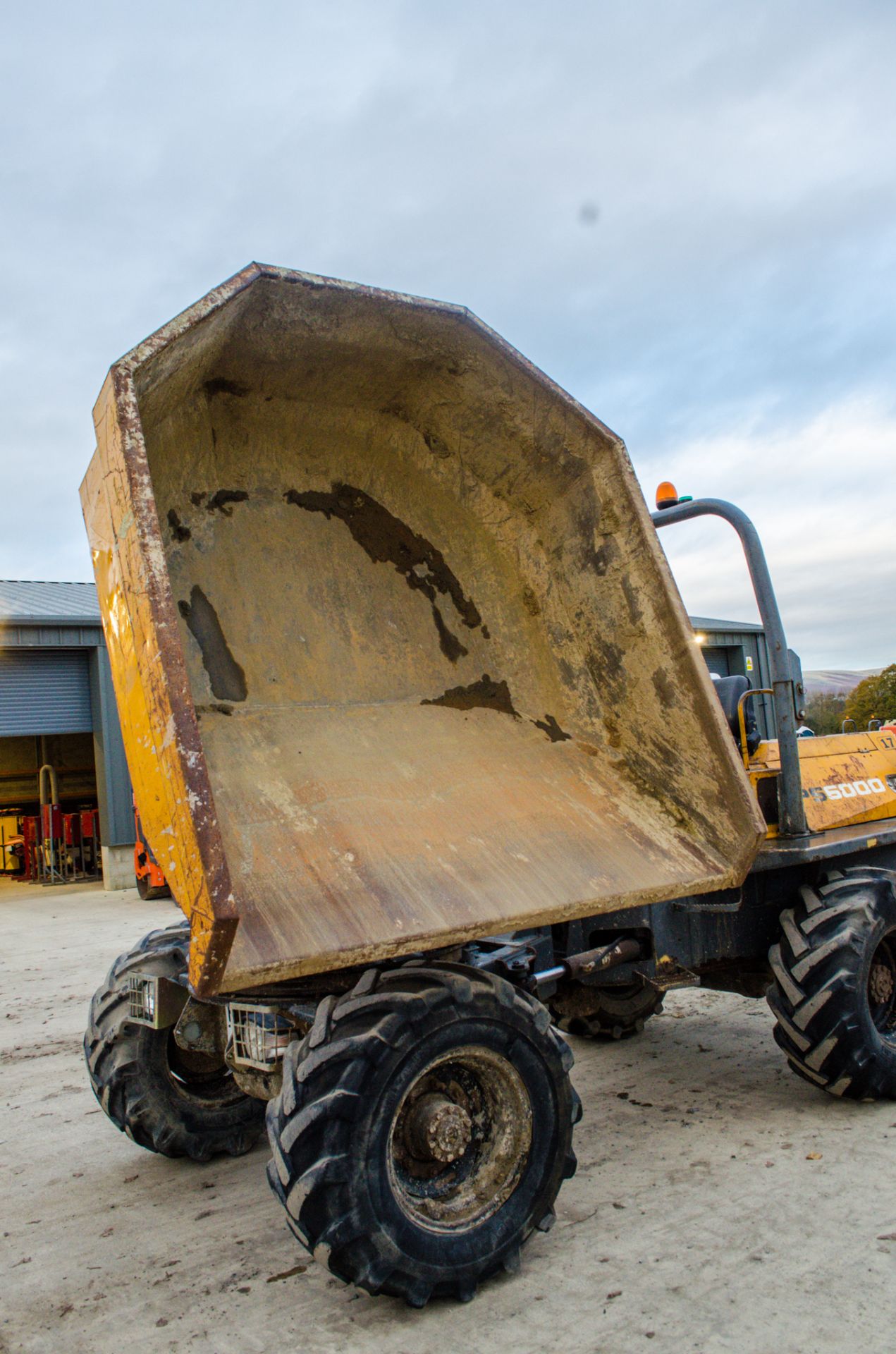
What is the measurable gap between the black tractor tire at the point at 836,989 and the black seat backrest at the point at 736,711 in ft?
2.34

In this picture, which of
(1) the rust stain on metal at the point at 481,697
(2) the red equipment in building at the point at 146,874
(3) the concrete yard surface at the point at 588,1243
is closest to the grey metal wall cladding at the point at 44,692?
(2) the red equipment in building at the point at 146,874

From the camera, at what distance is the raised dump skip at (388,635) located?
2.72m

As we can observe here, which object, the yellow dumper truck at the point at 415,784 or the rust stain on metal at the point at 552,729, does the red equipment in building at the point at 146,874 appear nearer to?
the yellow dumper truck at the point at 415,784

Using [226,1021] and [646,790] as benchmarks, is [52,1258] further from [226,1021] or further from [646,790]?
[646,790]

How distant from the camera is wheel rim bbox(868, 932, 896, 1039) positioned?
426 centimetres

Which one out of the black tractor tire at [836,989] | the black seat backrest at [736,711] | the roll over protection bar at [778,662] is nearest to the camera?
the black tractor tire at [836,989]

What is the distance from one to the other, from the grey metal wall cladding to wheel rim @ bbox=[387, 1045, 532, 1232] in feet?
46.4

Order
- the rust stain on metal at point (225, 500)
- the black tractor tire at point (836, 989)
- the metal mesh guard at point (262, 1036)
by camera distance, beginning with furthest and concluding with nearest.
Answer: the black tractor tire at point (836, 989) → the rust stain on metal at point (225, 500) → the metal mesh guard at point (262, 1036)

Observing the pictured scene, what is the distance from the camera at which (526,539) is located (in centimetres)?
412

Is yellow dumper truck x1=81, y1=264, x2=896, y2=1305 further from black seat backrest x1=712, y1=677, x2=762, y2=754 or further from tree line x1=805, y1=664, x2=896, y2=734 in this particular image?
tree line x1=805, y1=664, x2=896, y2=734

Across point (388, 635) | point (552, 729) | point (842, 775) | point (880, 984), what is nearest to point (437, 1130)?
point (552, 729)

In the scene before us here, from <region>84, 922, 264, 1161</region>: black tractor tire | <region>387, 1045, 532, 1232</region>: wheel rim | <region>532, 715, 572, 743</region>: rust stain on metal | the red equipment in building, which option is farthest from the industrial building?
<region>387, 1045, 532, 1232</region>: wheel rim

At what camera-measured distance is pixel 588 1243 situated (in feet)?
9.84

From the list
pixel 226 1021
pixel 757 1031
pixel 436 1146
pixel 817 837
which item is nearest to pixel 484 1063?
pixel 436 1146
